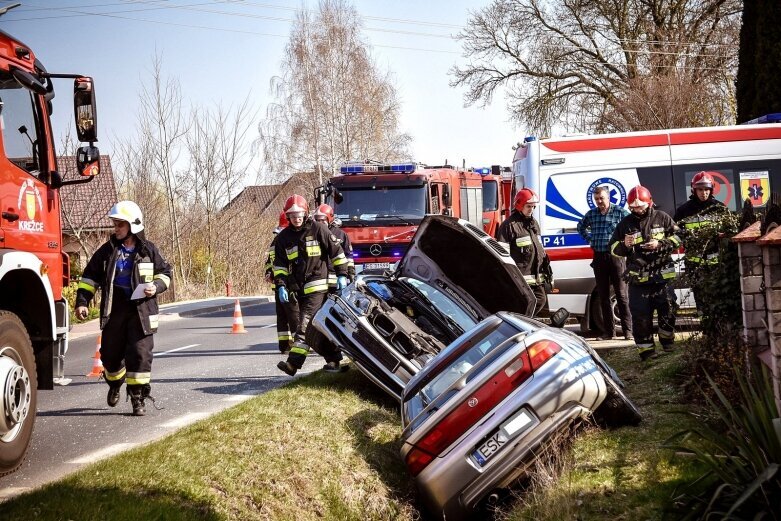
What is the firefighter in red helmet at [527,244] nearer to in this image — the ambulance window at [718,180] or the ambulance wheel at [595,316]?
the ambulance wheel at [595,316]

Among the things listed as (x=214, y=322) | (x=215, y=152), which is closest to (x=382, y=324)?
(x=214, y=322)

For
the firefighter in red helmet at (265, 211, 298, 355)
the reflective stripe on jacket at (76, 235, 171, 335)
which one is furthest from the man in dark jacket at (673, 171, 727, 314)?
the reflective stripe on jacket at (76, 235, 171, 335)

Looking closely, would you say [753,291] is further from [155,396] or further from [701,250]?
[155,396]

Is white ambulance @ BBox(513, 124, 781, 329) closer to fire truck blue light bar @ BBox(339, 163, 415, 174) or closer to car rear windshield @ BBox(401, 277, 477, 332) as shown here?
car rear windshield @ BBox(401, 277, 477, 332)

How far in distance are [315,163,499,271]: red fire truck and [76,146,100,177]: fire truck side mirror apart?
8.91 metres

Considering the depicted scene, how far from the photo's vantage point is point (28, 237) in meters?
6.92

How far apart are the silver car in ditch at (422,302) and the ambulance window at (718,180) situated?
4.74 m

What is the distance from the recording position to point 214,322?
2052cm

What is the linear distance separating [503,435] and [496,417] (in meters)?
0.12

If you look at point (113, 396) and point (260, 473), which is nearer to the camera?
point (260, 473)

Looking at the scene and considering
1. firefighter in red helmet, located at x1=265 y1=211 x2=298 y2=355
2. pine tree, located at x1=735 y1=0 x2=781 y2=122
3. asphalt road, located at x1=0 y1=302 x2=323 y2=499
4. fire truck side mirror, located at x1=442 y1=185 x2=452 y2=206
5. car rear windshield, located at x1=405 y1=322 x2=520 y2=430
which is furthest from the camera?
fire truck side mirror, located at x1=442 y1=185 x2=452 y2=206

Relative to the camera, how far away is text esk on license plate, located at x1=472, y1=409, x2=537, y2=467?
608 cm

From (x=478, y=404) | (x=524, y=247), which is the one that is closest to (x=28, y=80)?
(x=478, y=404)

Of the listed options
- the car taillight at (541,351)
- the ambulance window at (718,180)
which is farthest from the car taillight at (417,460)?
the ambulance window at (718,180)
